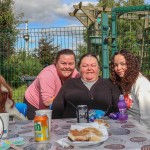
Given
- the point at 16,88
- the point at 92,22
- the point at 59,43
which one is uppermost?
the point at 92,22

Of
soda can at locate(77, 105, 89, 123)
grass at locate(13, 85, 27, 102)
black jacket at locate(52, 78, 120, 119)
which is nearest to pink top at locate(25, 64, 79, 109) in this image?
black jacket at locate(52, 78, 120, 119)

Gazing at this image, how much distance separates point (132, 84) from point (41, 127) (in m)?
1.40

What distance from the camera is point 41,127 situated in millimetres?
1814

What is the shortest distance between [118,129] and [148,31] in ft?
21.6

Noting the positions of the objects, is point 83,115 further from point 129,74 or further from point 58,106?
point 129,74

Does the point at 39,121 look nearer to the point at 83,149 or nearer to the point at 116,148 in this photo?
the point at 83,149

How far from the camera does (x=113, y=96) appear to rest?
2979 millimetres

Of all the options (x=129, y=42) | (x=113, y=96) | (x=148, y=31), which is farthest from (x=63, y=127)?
(x=148, y=31)

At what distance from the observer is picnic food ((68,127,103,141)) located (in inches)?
68.9

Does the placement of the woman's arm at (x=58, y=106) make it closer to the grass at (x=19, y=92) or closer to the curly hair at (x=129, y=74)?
the curly hair at (x=129, y=74)

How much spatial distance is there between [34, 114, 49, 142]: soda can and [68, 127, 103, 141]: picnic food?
15 centimetres

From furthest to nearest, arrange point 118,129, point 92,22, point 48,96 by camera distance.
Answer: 1. point 92,22
2. point 48,96
3. point 118,129

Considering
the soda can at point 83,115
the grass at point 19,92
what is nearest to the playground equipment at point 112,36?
the grass at point 19,92

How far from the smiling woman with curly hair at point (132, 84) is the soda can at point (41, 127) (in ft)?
3.63
